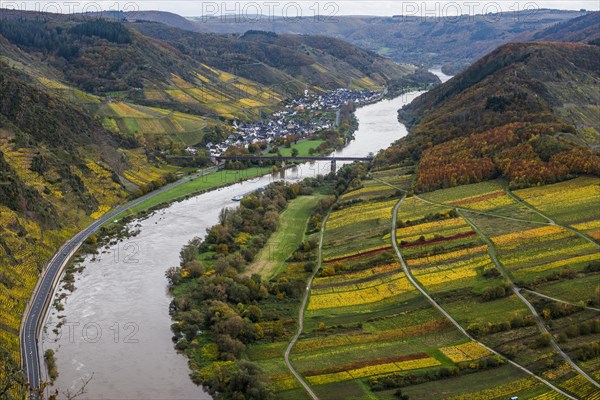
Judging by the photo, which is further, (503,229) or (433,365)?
(503,229)

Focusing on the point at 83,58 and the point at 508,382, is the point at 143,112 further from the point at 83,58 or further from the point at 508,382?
the point at 508,382

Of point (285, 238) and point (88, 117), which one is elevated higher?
point (88, 117)

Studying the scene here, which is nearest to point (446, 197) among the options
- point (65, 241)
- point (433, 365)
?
point (433, 365)

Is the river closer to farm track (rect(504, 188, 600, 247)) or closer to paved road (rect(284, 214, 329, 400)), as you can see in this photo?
paved road (rect(284, 214, 329, 400))

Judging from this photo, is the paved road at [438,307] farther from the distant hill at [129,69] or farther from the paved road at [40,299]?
the distant hill at [129,69]

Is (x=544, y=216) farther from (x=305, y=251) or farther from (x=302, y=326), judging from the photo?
(x=302, y=326)

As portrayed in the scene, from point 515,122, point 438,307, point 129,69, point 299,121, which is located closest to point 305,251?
point 438,307
